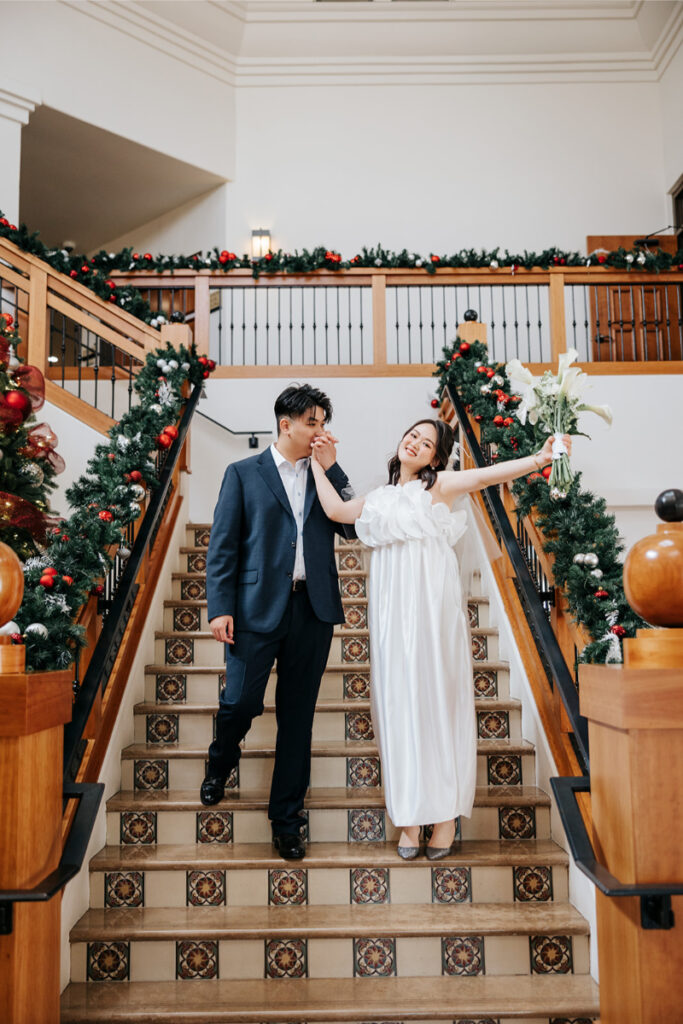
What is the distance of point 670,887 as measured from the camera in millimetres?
1475

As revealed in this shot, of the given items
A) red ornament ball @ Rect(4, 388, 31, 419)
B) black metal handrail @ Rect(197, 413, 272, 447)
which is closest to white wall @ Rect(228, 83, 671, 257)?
black metal handrail @ Rect(197, 413, 272, 447)

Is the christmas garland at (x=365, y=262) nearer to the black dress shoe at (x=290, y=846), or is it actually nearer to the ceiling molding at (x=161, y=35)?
the ceiling molding at (x=161, y=35)

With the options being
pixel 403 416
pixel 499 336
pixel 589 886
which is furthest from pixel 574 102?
pixel 589 886

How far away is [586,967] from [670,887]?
137 cm

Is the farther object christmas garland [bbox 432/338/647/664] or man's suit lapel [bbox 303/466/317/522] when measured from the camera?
man's suit lapel [bbox 303/466/317/522]

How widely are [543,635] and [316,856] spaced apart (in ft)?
3.53

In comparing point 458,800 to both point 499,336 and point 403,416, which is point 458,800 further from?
point 499,336

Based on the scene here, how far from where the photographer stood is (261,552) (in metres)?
2.97

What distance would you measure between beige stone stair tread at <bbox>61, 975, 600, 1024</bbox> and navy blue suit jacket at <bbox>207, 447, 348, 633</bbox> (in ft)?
3.55

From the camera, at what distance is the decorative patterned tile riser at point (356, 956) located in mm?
2617

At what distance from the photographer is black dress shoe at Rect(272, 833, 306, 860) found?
9.52 feet

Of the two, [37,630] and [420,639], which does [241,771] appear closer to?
[420,639]

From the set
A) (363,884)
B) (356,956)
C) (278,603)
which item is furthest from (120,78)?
(356,956)

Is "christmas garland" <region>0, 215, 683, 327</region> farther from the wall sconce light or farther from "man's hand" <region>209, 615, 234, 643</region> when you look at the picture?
"man's hand" <region>209, 615, 234, 643</region>
